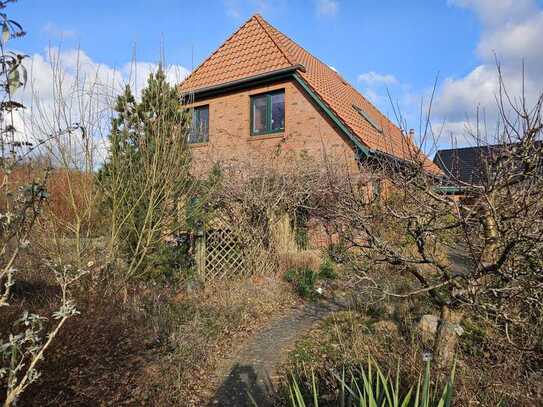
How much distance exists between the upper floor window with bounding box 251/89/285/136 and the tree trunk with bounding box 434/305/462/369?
8950 mm

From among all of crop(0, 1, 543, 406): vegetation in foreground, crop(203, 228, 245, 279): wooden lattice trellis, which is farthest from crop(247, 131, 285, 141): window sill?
crop(203, 228, 245, 279): wooden lattice trellis

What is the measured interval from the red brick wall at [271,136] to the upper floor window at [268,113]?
0.74ft

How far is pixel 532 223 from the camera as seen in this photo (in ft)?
8.82

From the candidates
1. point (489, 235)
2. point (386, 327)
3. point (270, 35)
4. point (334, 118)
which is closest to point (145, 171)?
point (386, 327)

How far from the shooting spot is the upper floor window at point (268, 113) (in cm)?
1191

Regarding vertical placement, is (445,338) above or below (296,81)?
below

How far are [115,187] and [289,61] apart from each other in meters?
8.18

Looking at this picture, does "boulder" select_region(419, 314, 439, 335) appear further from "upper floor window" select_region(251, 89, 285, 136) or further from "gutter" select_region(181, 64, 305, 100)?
"gutter" select_region(181, 64, 305, 100)

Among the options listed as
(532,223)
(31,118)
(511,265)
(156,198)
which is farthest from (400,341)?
(31,118)

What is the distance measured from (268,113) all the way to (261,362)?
9346mm

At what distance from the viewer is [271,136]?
456 inches

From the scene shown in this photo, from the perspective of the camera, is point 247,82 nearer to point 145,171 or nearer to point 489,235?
point 145,171

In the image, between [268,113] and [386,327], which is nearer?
[386,327]

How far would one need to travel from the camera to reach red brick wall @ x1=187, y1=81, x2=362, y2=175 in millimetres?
10352
